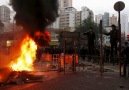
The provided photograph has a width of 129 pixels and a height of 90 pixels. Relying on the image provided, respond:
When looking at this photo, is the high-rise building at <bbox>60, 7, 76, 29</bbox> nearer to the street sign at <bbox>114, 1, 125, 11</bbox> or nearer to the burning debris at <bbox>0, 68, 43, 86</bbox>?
the street sign at <bbox>114, 1, 125, 11</bbox>

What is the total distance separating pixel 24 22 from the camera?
16.0m

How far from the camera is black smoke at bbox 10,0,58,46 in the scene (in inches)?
620

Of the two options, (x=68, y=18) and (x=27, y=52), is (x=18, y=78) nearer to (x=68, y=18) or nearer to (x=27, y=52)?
(x=27, y=52)

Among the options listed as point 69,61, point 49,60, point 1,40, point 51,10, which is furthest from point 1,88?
point 1,40

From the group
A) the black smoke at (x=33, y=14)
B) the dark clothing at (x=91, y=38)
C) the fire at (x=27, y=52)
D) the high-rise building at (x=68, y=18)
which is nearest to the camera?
the black smoke at (x=33, y=14)

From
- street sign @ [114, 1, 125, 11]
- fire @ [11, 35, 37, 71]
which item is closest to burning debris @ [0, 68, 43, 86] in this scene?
fire @ [11, 35, 37, 71]

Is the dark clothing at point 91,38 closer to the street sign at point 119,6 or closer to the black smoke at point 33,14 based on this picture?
the black smoke at point 33,14

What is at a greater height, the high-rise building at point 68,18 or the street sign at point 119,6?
the high-rise building at point 68,18

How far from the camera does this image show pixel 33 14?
1575cm

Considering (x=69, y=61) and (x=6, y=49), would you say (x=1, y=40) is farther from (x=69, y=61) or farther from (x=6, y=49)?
(x=69, y=61)

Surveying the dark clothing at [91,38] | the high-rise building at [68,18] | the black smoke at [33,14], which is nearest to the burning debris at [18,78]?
the black smoke at [33,14]

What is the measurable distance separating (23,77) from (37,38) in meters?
4.21

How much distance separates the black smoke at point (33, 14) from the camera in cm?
1575

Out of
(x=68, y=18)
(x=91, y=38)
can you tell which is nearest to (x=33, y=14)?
(x=91, y=38)
